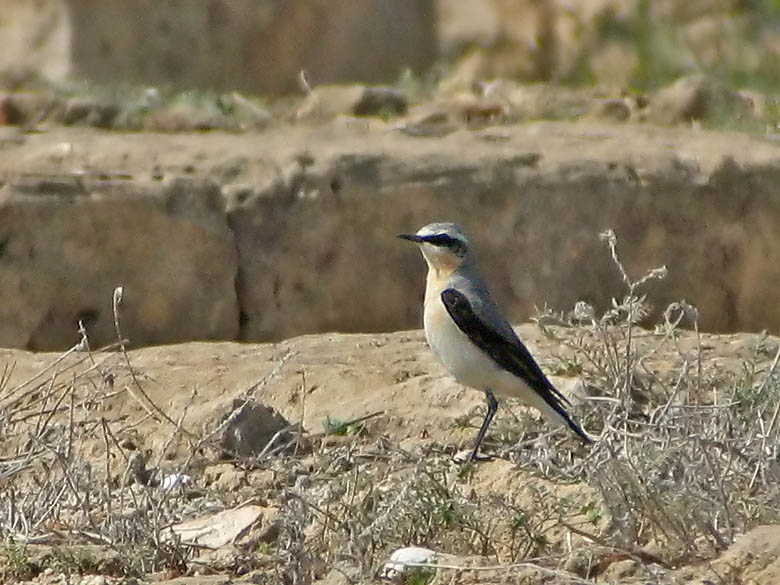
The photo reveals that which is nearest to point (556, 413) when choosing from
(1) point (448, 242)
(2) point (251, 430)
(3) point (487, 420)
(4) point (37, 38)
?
(3) point (487, 420)

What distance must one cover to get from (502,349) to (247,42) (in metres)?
8.94

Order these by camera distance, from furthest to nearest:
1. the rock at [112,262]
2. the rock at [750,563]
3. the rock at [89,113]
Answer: the rock at [89,113] < the rock at [112,262] < the rock at [750,563]

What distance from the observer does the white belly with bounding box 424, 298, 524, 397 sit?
706cm

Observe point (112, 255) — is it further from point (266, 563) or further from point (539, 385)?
point (266, 563)

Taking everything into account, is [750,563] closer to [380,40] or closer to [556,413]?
[556,413]

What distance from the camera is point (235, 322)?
30.6ft

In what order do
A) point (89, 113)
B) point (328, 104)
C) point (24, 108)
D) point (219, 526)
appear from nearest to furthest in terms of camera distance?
point (219, 526)
point (89, 113)
point (24, 108)
point (328, 104)

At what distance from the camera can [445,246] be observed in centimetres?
739

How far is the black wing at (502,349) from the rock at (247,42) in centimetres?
801

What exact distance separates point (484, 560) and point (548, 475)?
84 centimetres

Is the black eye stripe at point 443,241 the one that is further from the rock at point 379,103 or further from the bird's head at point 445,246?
the rock at point 379,103

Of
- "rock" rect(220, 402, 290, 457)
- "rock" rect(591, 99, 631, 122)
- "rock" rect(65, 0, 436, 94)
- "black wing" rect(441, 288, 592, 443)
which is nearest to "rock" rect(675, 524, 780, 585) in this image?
"black wing" rect(441, 288, 592, 443)

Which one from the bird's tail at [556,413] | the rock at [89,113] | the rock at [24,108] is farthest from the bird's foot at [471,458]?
the rock at [24,108]

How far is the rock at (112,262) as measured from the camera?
29.7ft
